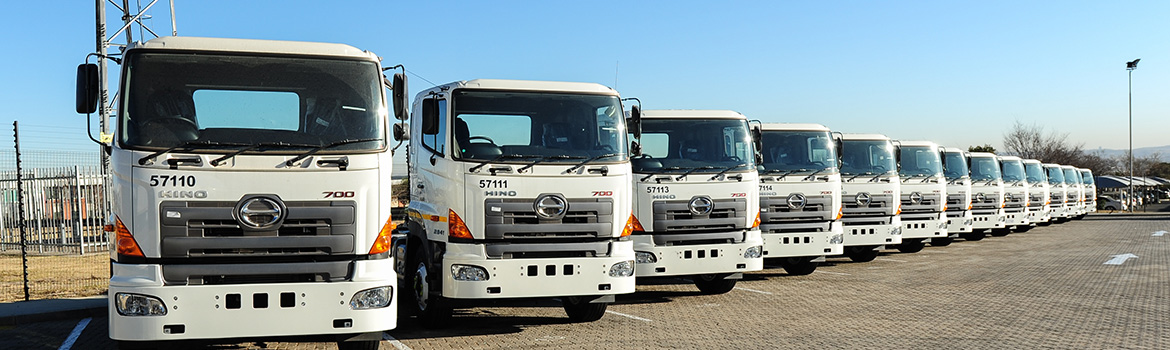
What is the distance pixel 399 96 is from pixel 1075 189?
39.1m

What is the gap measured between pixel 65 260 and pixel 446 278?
49.8 ft

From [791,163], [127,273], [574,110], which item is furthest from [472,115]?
[791,163]

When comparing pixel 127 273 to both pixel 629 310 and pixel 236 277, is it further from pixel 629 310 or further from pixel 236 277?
pixel 629 310

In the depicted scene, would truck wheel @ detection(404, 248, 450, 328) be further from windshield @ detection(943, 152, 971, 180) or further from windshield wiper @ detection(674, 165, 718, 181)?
windshield @ detection(943, 152, 971, 180)

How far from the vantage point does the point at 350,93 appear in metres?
7.41

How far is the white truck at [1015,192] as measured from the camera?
27788 mm

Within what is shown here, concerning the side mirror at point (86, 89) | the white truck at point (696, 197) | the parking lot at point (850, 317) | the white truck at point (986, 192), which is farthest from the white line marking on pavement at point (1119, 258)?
the side mirror at point (86, 89)

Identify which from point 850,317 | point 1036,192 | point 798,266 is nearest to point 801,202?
point 798,266

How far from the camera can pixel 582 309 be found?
1068cm

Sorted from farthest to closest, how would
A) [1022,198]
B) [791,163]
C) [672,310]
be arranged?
[1022,198] < [791,163] < [672,310]

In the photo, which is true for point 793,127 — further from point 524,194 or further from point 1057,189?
point 1057,189

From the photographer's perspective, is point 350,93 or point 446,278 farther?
point 446,278

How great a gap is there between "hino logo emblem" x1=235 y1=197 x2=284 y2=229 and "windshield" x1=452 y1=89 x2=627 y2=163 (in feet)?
9.38

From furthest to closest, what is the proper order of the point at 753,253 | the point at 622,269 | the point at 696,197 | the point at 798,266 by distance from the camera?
1. the point at 798,266
2. the point at 753,253
3. the point at 696,197
4. the point at 622,269
